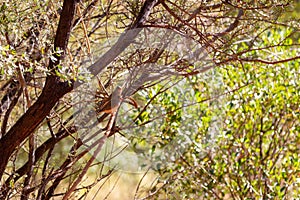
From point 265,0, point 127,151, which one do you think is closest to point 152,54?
point 265,0

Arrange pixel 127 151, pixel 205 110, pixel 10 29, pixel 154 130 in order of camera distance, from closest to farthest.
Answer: pixel 10 29
pixel 127 151
pixel 154 130
pixel 205 110

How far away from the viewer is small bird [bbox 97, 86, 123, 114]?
1.47 m

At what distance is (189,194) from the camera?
2.53 m

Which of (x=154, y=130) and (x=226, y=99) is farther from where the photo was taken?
(x=226, y=99)

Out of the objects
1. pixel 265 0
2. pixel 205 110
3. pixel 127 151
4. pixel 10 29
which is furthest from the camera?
pixel 205 110

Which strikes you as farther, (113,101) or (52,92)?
(113,101)

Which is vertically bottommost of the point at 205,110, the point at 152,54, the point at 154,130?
the point at 152,54

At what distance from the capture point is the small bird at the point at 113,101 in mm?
1467

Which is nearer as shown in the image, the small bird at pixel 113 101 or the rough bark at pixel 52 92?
the rough bark at pixel 52 92

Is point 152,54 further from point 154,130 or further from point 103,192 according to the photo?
point 103,192

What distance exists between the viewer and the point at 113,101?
Result: 147cm

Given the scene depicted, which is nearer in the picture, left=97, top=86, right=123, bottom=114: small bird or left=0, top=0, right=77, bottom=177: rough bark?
Answer: left=0, top=0, right=77, bottom=177: rough bark

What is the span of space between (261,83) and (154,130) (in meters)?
0.62

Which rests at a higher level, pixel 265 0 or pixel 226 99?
pixel 226 99
